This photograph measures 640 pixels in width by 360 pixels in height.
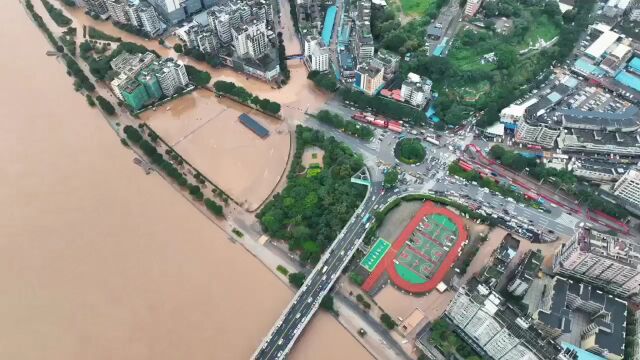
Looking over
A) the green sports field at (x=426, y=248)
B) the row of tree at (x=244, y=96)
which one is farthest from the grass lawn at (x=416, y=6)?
the green sports field at (x=426, y=248)

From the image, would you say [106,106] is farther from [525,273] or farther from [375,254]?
[525,273]

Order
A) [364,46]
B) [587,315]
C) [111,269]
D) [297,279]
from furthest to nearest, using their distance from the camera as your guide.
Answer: [364,46], [111,269], [297,279], [587,315]

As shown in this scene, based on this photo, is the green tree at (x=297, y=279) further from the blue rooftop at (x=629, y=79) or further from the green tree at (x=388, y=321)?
the blue rooftop at (x=629, y=79)

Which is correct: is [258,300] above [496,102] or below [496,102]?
below

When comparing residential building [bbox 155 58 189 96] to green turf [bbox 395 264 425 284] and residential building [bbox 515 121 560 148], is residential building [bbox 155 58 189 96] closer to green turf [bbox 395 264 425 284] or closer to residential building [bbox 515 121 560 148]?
green turf [bbox 395 264 425 284]

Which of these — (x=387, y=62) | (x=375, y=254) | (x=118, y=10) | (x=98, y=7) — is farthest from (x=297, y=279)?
(x=98, y=7)

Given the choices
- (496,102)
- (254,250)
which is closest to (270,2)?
(496,102)

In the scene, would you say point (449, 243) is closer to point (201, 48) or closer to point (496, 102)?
point (496, 102)
